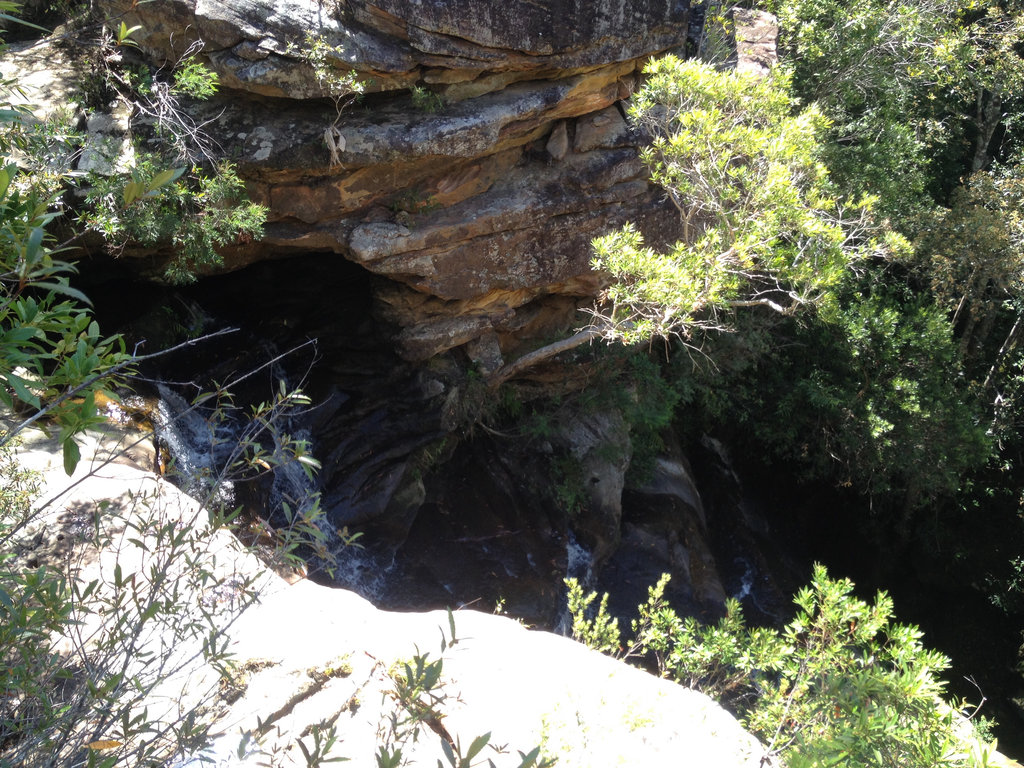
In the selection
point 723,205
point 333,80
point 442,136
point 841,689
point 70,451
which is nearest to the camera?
point 70,451

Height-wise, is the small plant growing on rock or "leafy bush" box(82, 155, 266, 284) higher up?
the small plant growing on rock

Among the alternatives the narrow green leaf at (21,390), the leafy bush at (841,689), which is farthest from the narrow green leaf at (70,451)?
the leafy bush at (841,689)

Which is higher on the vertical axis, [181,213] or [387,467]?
[181,213]

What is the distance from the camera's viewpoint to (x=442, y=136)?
20.1ft

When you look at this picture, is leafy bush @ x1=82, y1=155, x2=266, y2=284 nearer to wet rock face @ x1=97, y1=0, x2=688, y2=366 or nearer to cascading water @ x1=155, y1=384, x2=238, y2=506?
wet rock face @ x1=97, y1=0, x2=688, y2=366

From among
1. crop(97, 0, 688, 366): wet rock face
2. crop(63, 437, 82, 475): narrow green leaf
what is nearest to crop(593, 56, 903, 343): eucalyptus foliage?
crop(97, 0, 688, 366): wet rock face

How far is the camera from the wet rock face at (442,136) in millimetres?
5668

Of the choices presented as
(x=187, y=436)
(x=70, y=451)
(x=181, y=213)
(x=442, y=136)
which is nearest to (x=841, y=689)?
(x=70, y=451)

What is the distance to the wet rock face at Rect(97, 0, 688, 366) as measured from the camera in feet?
18.6

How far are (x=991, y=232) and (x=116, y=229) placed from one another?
30.6 ft

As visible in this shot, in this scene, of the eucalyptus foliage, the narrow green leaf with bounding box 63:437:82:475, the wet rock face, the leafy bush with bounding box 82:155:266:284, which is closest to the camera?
the narrow green leaf with bounding box 63:437:82:475

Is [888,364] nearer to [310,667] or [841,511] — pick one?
[841,511]

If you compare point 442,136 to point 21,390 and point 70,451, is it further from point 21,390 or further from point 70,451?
point 21,390

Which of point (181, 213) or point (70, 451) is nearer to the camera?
point (70, 451)
